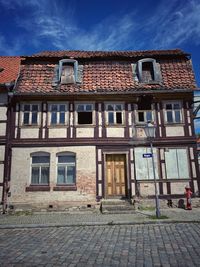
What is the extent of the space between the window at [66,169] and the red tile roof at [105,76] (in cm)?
361

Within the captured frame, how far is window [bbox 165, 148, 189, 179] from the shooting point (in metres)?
12.8

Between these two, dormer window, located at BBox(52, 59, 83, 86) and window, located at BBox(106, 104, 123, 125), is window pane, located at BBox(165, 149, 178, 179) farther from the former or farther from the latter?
dormer window, located at BBox(52, 59, 83, 86)

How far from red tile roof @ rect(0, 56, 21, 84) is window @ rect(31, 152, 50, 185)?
5008 mm

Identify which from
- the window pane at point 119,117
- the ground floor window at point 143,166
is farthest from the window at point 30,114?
the ground floor window at point 143,166

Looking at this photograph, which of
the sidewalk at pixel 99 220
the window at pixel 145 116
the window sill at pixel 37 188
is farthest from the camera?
the window at pixel 145 116

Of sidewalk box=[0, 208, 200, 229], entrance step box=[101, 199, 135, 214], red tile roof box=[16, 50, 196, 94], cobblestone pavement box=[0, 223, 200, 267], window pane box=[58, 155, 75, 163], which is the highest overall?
red tile roof box=[16, 50, 196, 94]

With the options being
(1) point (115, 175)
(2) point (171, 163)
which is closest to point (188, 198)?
(2) point (171, 163)

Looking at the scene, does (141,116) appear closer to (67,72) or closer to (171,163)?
(171,163)

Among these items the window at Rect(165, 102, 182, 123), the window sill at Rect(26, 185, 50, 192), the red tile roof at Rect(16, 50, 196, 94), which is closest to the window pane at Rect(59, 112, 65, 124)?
the red tile roof at Rect(16, 50, 196, 94)

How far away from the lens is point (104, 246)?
20.7 feet

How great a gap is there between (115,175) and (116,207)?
1903mm

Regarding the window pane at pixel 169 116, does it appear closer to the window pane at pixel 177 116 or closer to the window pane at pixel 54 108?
the window pane at pixel 177 116

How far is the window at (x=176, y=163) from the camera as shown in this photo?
12.8 metres

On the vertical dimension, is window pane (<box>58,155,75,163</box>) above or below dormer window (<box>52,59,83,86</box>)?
below
